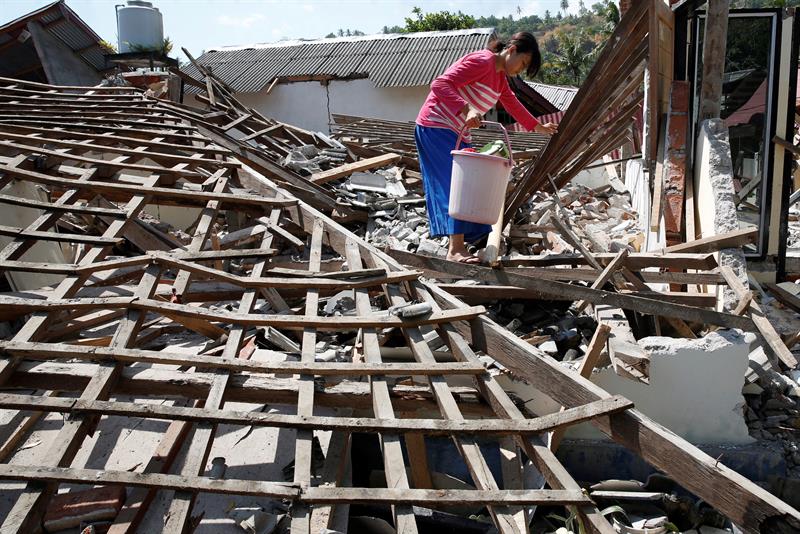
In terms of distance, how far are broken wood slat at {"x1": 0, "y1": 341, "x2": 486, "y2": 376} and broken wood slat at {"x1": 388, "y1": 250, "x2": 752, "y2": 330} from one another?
1277 mm

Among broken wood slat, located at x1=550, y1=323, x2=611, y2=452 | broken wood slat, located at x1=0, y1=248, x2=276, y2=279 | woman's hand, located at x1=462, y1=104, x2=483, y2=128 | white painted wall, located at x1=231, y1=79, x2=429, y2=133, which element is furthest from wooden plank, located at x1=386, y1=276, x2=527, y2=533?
white painted wall, located at x1=231, y1=79, x2=429, y2=133

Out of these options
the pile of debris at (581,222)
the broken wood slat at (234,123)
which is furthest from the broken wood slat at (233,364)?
the broken wood slat at (234,123)

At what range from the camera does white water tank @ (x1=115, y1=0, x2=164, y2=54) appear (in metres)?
18.3

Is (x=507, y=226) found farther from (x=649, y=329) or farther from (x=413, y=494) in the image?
(x=413, y=494)

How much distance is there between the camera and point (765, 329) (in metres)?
3.58

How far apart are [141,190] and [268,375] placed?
191 cm

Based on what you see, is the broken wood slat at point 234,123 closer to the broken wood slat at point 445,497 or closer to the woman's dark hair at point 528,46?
the woman's dark hair at point 528,46

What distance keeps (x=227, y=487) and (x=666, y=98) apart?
14.7ft

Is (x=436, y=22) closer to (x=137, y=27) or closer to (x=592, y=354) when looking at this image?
(x=137, y=27)

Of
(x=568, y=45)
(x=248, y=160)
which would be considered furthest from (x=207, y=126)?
(x=568, y=45)

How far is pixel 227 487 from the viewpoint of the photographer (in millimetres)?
1985

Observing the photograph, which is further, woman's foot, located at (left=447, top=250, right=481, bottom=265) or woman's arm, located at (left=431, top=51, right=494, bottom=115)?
woman's arm, located at (left=431, top=51, right=494, bottom=115)

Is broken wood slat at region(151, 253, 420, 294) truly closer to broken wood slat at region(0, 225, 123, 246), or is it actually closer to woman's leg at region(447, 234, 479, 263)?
broken wood slat at region(0, 225, 123, 246)

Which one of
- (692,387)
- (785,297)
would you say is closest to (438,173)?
(692,387)
